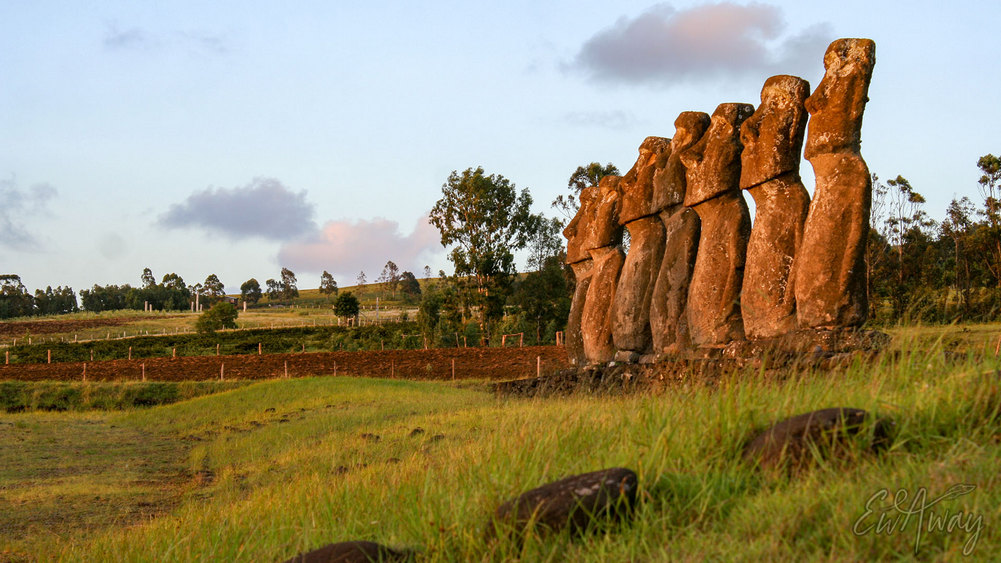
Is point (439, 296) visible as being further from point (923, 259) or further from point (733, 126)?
point (733, 126)

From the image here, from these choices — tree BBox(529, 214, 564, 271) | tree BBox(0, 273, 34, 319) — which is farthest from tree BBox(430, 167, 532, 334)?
tree BBox(0, 273, 34, 319)

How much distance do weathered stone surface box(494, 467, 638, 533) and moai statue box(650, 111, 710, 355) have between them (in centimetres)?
1059

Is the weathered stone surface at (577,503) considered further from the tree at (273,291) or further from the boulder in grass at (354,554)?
the tree at (273,291)

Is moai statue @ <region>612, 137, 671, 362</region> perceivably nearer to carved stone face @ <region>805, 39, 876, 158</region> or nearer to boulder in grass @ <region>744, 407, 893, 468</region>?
carved stone face @ <region>805, 39, 876, 158</region>

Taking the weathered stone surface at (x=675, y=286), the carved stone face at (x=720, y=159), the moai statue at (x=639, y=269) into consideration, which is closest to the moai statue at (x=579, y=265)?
the moai statue at (x=639, y=269)

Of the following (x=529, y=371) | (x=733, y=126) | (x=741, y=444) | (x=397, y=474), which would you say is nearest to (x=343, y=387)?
(x=529, y=371)

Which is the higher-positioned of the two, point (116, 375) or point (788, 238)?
point (788, 238)

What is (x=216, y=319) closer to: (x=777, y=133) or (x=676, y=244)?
(x=676, y=244)

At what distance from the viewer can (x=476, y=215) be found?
150 ft

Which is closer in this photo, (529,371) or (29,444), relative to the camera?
(29,444)

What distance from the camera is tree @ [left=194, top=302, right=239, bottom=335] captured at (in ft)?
206

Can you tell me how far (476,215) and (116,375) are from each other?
68.2 ft

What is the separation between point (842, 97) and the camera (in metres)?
11.8

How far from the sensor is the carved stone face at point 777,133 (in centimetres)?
1298
